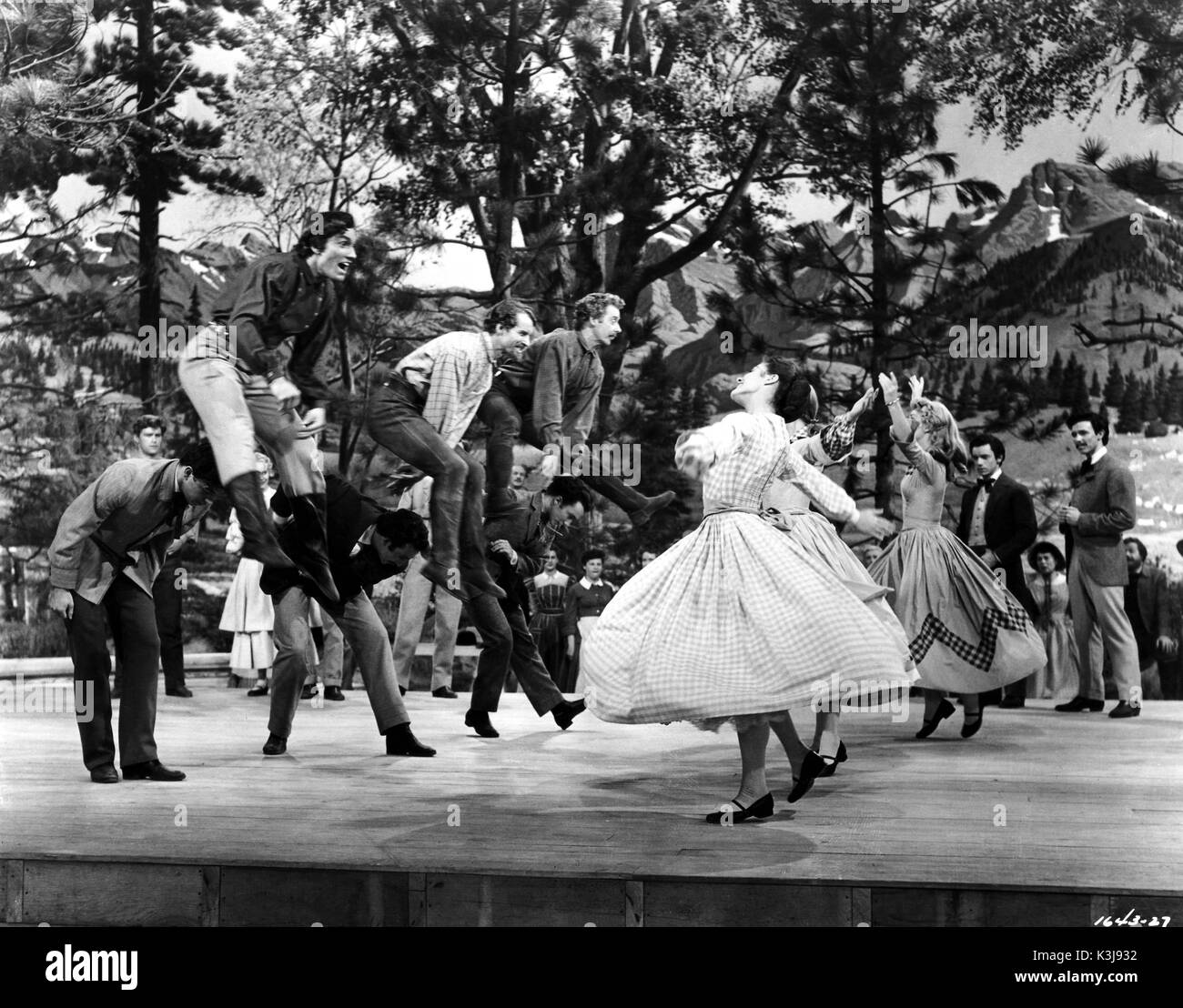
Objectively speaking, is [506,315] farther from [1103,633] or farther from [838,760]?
[1103,633]

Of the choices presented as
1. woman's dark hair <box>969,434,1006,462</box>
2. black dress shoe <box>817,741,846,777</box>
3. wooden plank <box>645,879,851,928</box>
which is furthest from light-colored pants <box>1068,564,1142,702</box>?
wooden plank <box>645,879,851,928</box>

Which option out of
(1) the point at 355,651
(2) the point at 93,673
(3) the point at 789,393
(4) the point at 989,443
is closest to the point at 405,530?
(1) the point at 355,651

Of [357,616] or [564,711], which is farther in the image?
[564,711]

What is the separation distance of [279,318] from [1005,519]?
3209 millimetres

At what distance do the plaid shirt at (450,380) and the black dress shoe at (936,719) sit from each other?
2268 millimetres

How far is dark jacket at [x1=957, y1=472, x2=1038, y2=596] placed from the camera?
6.51 m

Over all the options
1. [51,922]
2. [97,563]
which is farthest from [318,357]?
[51,922]

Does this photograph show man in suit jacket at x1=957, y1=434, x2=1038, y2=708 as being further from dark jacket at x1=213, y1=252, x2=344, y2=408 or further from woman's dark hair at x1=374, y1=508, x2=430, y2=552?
dark jacket at x1=213, y1=252, x2=344, y2=408

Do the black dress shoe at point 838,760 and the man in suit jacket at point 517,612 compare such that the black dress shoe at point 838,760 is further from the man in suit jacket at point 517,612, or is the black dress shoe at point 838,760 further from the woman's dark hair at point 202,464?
the woman's dark hair at point 202,464

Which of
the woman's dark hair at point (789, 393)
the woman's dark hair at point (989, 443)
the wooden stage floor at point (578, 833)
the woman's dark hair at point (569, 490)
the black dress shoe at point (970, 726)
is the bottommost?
the wooden stage floor at point (578, 833)

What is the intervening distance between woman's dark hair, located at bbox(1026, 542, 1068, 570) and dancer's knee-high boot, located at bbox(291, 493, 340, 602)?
3.16m

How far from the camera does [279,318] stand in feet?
19.1

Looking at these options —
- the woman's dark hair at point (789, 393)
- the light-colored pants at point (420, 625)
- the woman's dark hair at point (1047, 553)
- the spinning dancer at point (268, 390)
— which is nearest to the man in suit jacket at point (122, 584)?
A: the spinning dancer at point (268, 390)

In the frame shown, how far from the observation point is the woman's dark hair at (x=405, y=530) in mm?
5645
